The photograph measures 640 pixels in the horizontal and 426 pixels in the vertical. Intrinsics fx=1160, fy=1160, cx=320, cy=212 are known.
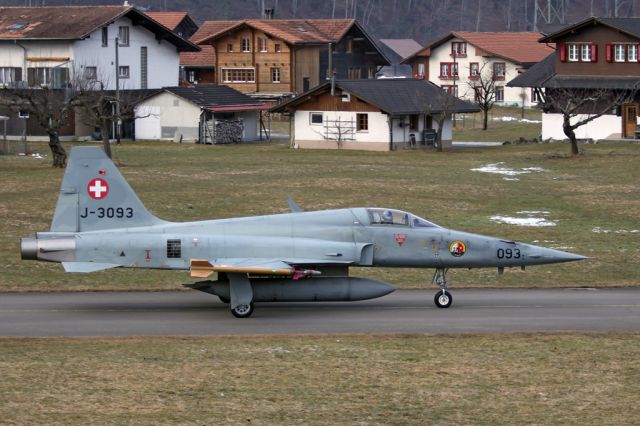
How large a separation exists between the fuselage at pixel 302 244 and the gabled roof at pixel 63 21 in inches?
2325

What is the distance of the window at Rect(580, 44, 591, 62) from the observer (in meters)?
83.8

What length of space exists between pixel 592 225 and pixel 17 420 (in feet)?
95.3

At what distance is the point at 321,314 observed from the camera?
88.2ft

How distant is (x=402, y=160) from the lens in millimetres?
68062

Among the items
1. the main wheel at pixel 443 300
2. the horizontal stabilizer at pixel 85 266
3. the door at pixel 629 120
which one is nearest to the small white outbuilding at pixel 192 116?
the door at pixel 629 120

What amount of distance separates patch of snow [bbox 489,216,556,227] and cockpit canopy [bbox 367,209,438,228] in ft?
50.6

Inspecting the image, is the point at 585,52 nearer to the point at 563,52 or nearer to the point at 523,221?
the point at 563,52

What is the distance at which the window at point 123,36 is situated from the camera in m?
87.6

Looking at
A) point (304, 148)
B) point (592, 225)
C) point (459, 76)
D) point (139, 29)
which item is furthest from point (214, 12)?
point (592, 225)

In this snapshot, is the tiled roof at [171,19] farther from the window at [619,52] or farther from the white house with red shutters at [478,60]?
the window at [619,52]

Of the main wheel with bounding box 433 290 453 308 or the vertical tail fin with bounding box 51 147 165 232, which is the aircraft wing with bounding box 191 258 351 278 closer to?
the vertical tail fin with bounding box 51 147 165 232

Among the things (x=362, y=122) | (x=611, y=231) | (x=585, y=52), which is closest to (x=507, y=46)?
(x=585, y=52)

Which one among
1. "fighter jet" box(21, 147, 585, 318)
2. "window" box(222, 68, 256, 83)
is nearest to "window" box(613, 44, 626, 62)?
"window" box(222, 68, 256, 83)

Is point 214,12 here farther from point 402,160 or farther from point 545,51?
point 402,160
